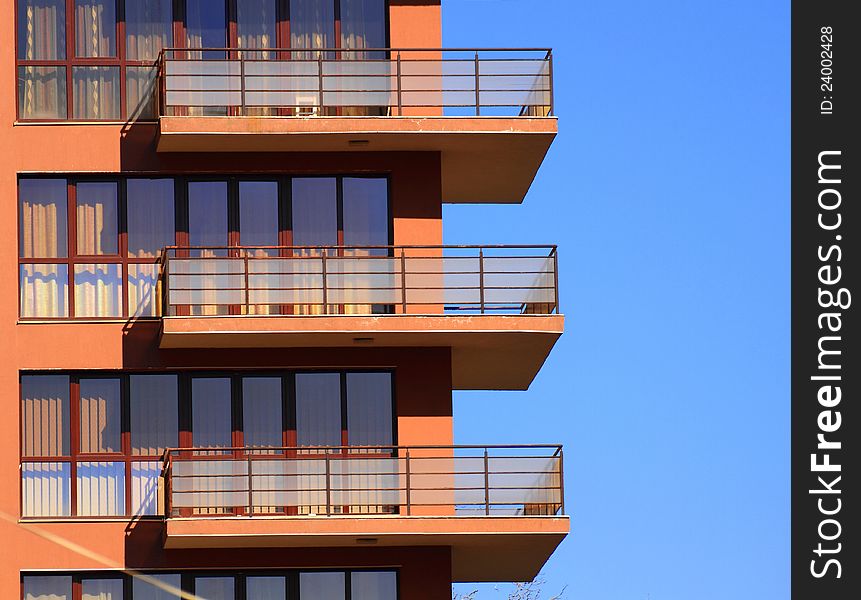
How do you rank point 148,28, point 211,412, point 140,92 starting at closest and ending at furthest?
point 211,412
point 140,92
point 148,28

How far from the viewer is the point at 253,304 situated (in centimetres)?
3856

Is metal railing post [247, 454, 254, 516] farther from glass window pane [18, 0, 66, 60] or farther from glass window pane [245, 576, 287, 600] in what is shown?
glass window pane [18, 0, 66, 60]

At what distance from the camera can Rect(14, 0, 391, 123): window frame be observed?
39250 millimetres

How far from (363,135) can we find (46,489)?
335 inches

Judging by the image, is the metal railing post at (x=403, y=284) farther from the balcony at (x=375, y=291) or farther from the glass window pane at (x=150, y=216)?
the glass window pane at (x=150, y=216)

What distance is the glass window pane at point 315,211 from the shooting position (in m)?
39.3

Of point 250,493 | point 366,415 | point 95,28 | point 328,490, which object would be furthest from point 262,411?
point 95,28

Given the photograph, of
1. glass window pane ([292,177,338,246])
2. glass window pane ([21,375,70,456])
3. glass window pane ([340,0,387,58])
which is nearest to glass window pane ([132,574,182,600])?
glass window pane ([21,375,70,456])

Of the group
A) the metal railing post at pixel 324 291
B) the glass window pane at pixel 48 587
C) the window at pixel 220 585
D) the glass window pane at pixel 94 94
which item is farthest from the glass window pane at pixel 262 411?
the glass window pane at pixel 94 94

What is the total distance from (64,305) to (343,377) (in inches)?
206

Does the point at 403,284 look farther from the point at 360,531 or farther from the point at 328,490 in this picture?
the point at 360,531

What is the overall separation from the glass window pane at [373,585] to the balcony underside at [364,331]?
162 inches

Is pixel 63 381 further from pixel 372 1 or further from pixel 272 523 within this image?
pixel 372 1

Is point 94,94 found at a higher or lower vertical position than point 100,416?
higher
